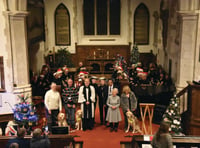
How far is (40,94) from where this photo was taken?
10.0m

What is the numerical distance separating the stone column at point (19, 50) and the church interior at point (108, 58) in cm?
3

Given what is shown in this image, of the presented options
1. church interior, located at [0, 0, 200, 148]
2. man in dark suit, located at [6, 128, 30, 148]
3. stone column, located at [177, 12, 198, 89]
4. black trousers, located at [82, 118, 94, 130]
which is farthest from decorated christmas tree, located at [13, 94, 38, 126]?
stone column, located at [177, 12, 198, 89]

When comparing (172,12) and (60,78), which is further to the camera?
(172,12)

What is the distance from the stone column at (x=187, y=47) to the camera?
8234 millimetres

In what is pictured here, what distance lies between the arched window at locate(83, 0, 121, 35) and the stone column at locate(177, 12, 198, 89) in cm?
666

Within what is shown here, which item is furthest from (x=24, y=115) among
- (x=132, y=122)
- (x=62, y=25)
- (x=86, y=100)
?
(x=62, y=25)

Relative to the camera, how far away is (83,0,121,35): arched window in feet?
47.9

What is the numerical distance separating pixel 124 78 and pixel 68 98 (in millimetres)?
2513

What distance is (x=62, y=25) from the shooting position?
1452 cm

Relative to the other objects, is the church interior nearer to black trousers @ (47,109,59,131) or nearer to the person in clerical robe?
black trousers @ (47,109,59,131)

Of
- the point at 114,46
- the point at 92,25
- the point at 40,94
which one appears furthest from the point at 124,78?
the point at 92,25

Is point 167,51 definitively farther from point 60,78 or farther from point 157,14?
point 60,78

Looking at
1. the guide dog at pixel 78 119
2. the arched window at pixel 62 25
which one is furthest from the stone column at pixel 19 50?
the arched window at pixel 62 25

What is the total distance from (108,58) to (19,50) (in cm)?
640
